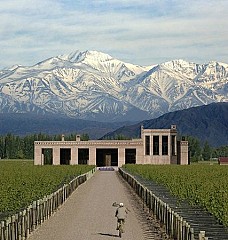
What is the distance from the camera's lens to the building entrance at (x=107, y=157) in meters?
158

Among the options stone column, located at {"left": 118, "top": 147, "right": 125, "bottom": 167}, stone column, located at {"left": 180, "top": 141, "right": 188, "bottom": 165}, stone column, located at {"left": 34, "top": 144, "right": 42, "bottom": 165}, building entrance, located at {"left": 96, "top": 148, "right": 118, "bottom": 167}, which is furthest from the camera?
building entrance, located at {"left": 96, "top": 148, "right": 118, "bottom": 167}

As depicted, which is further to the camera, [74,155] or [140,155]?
[74,155]

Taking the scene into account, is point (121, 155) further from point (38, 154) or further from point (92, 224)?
point (92, 224)

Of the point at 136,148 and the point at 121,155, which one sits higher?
the point at 136,148

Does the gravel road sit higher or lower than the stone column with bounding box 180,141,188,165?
lower

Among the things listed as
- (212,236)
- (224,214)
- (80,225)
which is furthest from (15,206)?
(212,236)

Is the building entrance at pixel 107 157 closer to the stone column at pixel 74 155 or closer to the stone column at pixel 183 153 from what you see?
the stone column at pixel 74 155

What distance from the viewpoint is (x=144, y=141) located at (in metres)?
149

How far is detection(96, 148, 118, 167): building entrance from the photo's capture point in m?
158

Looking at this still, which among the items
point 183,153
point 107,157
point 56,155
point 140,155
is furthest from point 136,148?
point 56,155

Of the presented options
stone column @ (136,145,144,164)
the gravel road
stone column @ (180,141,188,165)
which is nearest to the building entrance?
stone column @ (136,145,144,164)

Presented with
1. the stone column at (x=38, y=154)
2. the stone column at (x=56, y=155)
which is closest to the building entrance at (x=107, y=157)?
the stone column at (x=56, y=155)

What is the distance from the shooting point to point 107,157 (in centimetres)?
15925

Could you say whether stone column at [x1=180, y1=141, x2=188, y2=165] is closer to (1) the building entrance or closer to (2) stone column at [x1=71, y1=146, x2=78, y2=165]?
(1) the building entrance
